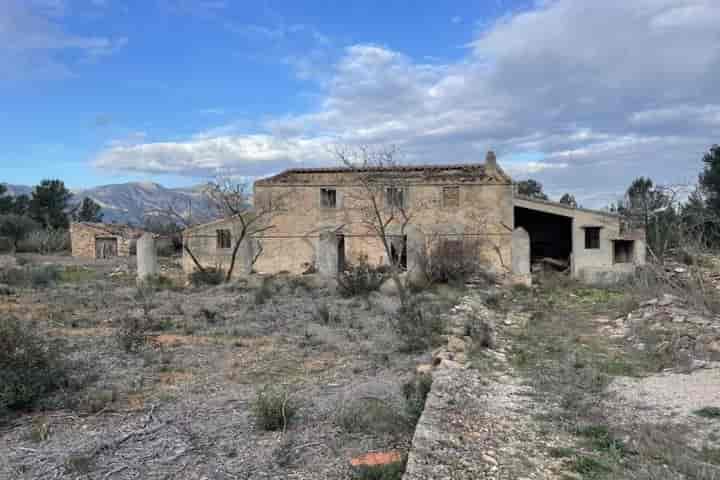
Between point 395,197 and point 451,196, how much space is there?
2.49 metres

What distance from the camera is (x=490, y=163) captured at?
25656mm

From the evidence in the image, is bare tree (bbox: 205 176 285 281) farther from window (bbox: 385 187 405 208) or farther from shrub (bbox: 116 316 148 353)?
shrub (bbox: 116 316 148 353)

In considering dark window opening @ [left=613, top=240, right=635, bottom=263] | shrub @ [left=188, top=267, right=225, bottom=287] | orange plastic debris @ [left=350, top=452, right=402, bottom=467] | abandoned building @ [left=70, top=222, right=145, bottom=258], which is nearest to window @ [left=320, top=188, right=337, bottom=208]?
shrub @ [left=188, top=267, right=225, bottom=287]

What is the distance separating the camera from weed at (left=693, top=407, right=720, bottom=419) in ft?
20.0

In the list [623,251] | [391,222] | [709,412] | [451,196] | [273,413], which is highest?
[451,196]

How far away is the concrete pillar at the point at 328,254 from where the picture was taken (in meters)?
23.2

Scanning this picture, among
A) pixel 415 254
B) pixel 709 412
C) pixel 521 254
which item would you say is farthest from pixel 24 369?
pixel 521 254

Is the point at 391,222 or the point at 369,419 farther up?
the point at 391,222

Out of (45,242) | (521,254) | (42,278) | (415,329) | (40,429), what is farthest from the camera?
(45,242)

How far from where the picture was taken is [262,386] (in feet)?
23.7

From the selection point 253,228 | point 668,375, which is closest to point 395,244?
point 253,228

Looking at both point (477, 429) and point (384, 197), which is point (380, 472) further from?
point (384, 197)

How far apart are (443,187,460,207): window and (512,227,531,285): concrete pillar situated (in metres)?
3.74

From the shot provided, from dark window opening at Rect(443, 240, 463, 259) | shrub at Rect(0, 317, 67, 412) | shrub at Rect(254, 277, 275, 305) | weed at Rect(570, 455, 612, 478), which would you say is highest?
dark window opening at Rect(443, 240, 463, 259)
